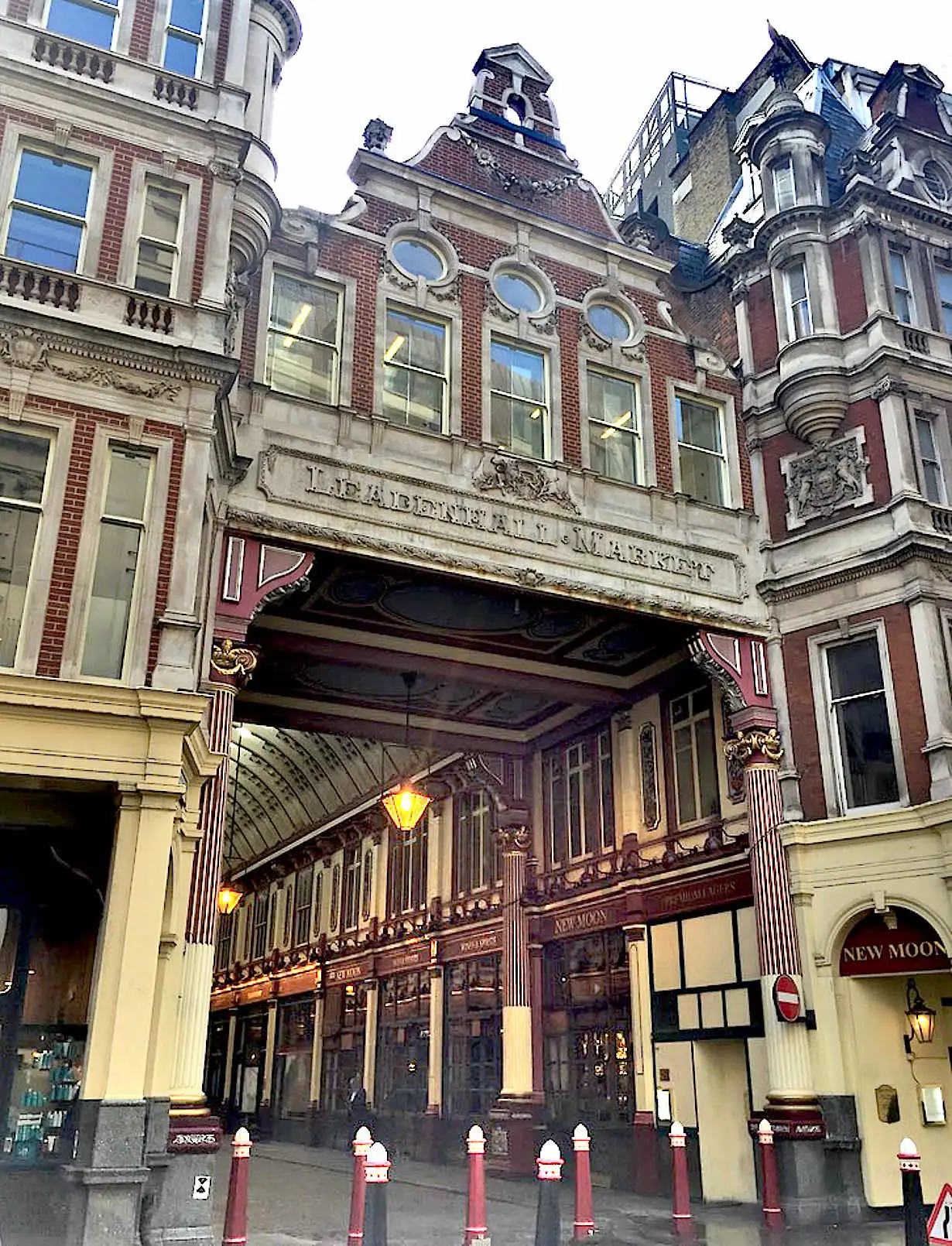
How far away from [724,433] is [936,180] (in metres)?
6.51

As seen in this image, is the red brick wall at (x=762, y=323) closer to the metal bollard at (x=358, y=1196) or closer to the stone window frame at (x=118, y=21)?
the stone window frame at (x=118, y=21)

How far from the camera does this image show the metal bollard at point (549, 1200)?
A: 10141mm

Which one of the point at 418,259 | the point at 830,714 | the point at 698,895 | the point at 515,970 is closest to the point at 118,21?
the point at 418,259

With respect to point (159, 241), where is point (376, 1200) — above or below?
below

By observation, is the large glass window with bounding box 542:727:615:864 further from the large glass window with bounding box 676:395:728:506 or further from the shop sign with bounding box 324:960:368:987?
the shop sign with bounding box 324:960:368:987

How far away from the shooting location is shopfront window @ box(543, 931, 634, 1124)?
20594 millimetres

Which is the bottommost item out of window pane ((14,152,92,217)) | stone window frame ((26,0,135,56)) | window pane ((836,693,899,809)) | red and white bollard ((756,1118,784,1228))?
red and white bollard ((756,1118,784,1228))

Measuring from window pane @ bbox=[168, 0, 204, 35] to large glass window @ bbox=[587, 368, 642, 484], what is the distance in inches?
318

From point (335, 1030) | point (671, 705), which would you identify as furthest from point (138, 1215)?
point (335, 1030)

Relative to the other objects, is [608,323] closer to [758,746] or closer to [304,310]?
[304,310]

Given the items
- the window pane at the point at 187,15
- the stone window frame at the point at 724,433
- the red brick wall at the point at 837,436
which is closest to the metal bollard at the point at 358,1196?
the stone window frame at the point at 724,433

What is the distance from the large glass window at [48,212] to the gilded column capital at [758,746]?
1206cm

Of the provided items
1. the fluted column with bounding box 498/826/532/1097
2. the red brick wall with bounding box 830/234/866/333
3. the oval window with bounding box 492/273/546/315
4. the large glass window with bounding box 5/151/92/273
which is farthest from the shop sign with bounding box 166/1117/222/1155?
the red brick wall with bounding box 830/234/866/333

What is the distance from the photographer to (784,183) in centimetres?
2108
